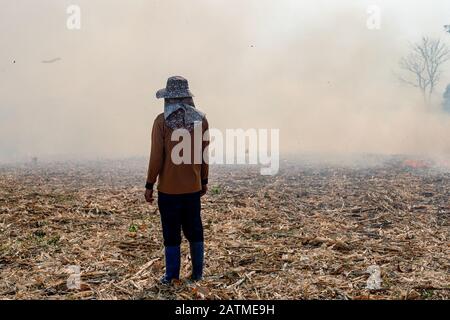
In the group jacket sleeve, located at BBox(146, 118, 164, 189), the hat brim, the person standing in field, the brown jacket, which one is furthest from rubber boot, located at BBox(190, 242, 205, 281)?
the hat brim

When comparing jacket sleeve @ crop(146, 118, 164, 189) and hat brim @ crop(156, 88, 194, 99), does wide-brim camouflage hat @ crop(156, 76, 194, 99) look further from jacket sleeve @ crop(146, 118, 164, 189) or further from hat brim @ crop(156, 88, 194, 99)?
jacket sleeve @ crop(146, 118, 164, 189)

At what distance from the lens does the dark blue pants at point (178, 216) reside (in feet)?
16.2

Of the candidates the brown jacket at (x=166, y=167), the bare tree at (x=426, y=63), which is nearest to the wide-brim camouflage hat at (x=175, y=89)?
the brown jacket at (x=166, y=167)

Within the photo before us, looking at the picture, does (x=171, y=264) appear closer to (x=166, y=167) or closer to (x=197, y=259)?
(x=197, y=259)

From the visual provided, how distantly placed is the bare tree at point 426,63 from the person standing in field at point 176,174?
1637 inches

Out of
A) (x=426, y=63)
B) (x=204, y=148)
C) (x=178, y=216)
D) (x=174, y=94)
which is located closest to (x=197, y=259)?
(x=178, y=216)

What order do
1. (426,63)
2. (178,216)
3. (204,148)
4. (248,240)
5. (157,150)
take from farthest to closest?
(426,63) → (248,240) → (204,148) → (178,216) → (157,150)

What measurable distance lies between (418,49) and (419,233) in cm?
4027

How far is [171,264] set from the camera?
4.99 m

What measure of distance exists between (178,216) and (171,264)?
513 millimetres

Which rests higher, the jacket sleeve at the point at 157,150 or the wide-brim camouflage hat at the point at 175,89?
the wide-brim camouflage hat at the point at 175,89

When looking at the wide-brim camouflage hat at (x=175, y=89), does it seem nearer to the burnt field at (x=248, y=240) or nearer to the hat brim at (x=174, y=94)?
the hat brim at (x=174, y=94)

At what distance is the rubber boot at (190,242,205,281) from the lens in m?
5.02

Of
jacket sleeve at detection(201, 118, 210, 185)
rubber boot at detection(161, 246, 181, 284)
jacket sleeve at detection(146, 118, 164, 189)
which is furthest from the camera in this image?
jacket sleeve at detection(201, 118, 210, 185)
